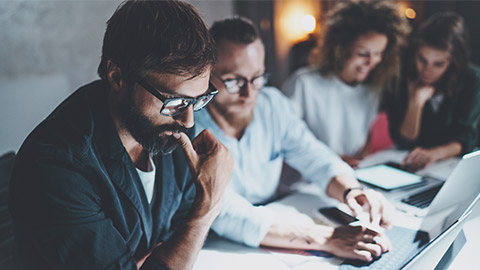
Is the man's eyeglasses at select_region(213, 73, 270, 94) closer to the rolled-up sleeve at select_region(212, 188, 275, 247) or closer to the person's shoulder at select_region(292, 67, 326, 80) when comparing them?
the rolled-up sleeve at select_region(212, 188, 275, 247)

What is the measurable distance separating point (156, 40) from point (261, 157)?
0.86 m

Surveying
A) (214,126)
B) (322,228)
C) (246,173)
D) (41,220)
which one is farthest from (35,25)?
(322,228)

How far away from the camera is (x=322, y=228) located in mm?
1090

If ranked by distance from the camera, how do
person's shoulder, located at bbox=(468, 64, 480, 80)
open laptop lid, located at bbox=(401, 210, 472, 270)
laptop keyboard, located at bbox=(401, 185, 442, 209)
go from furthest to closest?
person's shoulder, located at bbox=(468, 64, 480, 80) → laptop keyboard, located at bbox=(401, 185, 442, 209) → open laptop lid, located at bbox=(401, 210, 472, 270)

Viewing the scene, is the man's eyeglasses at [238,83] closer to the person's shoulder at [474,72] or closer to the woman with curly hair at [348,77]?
the woman with curly hair at [348,77]

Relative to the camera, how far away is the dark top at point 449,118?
76.9 inches

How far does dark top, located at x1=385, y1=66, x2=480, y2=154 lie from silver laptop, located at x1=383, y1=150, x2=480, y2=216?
0.73 metres

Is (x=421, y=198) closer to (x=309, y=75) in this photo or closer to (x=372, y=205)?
(x=372, y=205)

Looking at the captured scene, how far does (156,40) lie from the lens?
84 centimetres

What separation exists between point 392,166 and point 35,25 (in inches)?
81.0

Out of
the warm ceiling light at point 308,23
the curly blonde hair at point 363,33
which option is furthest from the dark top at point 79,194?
the warm ceiling light at point 308,23

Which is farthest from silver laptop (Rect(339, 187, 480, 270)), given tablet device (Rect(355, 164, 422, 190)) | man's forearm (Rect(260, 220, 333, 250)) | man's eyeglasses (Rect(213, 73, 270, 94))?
man's eyeglasses (Rect(213, 73, 270, 94))

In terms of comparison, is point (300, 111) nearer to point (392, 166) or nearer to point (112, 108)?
point (392, 166)

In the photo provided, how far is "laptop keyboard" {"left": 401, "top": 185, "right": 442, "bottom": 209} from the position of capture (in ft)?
4.19
